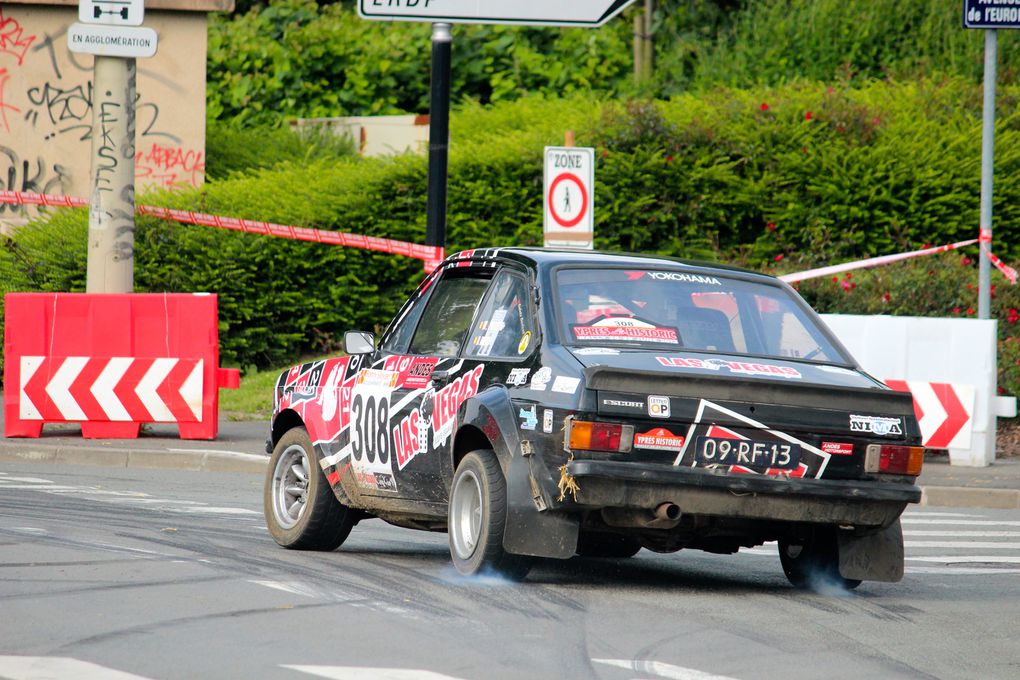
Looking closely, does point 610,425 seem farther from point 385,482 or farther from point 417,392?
point 385,482

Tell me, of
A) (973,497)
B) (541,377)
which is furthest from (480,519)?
(973,497)

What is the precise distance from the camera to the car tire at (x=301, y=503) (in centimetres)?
929

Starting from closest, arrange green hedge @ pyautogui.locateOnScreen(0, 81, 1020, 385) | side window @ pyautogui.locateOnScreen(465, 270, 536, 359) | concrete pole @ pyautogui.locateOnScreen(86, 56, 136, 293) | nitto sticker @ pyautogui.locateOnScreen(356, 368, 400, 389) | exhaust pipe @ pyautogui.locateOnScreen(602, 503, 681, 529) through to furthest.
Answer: exhaust pipe @ pyautogui.locateOnScreen(602, 503, 681, 529), side window @ pyautogui.locateOnScreen(465, 270, 536, 359), nitto sticker @ pyautogui.locateOnScreen(356, 368, 400, 389), concrete pole @ pyautogui.locateOnScreen(86, 56, 136, 293), green hedge @ pyautogui.locateOnScreen(0, 81, 1020, 385)

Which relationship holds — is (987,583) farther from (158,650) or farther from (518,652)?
(158,650)

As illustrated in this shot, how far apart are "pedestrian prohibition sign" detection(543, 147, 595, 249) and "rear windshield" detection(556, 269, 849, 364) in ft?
22.3

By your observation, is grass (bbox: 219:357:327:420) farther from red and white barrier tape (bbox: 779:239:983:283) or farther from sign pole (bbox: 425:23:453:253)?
red and white barrier tape (bbox: 779:239:983:283)

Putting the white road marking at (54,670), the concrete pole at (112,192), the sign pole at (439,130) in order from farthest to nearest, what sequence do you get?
the concrete pole at (112,192), the sign pole at (439,130), the white road marking at (54,670)

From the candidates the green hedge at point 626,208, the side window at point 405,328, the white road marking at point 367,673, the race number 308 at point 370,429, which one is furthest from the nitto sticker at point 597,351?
the green hedge at point 626,208

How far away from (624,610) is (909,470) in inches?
58.0

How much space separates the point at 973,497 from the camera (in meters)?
13.8

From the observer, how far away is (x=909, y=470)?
777cm

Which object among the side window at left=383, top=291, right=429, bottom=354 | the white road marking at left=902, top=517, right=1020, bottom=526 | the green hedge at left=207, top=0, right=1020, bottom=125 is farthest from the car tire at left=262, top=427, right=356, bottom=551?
the green hedge at left=207, top=0, right=1020, bottom=125

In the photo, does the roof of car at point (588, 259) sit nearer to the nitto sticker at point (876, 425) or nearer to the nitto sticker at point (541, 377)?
the nitto sticker at point (541, 377)

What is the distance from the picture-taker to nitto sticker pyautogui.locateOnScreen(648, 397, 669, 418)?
24.2 ft
